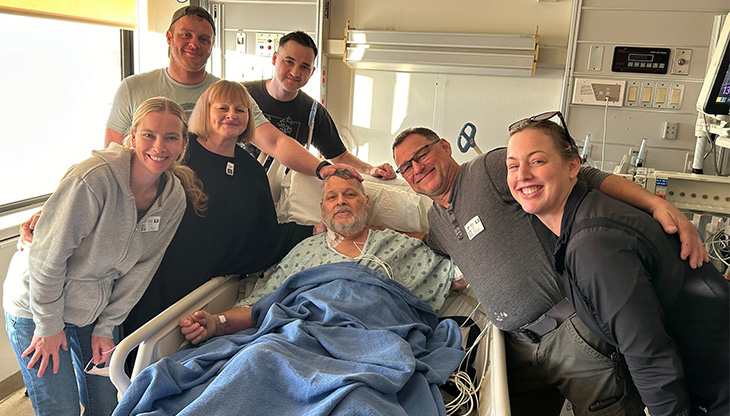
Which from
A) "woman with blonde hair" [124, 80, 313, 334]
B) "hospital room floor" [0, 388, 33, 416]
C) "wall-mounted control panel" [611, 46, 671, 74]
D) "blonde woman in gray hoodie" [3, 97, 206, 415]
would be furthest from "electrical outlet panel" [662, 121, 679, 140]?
"hospital room floor" [0, 388, 33, 416]

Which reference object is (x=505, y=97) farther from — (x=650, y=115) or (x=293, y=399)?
(x=293, y=399)

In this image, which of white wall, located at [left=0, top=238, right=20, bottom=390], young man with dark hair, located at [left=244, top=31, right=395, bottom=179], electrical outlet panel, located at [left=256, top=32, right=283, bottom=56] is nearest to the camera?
white wall, located at [left=0, top=238, right=20, bottom=390]

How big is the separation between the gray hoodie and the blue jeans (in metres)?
0.05

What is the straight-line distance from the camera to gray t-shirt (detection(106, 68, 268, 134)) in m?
2.17

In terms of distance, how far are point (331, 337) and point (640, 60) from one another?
118 inches

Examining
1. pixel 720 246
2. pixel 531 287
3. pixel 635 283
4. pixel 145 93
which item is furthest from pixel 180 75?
pixel 720 246

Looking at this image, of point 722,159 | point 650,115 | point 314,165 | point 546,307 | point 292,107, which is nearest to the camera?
point 546,307

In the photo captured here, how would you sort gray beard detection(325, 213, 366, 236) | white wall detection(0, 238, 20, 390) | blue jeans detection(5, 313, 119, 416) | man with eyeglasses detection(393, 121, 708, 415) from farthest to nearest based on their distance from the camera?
white wall detection(0, 238, 20, 390), gray beard detection(325, 213, 366, 236), blue jeans detection(5, 313, 119, 416), man with eyeglasses detection(393, 121, 708, 415)

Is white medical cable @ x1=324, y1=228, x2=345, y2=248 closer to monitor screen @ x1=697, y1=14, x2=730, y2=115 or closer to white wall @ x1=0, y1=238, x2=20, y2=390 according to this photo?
white wall @ x1=0, y1=238, x2=20, y2=390

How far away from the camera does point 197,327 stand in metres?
1.80

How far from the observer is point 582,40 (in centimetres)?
→ 367

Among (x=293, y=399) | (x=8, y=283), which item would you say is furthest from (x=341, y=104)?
(x=293, y=399)

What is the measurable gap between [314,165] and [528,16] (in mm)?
2248

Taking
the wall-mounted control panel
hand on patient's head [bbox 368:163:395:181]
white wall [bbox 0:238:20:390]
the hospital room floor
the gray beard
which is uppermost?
the wall-mounted control panel
